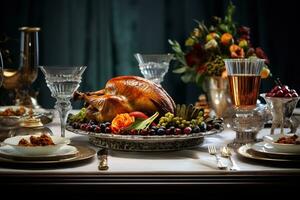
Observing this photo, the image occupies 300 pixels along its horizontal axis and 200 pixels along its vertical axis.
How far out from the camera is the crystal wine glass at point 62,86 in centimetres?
173

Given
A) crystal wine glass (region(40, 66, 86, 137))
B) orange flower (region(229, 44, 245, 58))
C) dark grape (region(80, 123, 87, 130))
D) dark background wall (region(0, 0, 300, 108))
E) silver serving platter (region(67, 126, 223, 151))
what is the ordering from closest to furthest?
silver serving platter (region(67, 126, 223, 151)), dark grape (region(80, 123, 87, 130)), crystal wine glass (region(40, 66, 86, 137)), orange flower (region(229, 44, 245, 58)), dark background wall (region(0, 0, 300, 108))

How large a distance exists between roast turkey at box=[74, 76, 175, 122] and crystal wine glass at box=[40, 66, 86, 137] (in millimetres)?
55

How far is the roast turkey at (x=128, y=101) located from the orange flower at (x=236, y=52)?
0.52 m


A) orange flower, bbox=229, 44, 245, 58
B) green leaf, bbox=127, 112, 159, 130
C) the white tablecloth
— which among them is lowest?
the white tablecloth

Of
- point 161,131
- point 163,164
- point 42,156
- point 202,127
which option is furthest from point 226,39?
point 42,156

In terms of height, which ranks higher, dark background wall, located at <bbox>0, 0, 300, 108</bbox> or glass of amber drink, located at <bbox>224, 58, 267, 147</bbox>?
dark background wall, located at <bbox>0, 0, 300, 108</bbox>

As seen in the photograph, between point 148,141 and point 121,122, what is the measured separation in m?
0.13

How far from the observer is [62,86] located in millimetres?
1728

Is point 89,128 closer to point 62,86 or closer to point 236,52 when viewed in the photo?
point 62,86

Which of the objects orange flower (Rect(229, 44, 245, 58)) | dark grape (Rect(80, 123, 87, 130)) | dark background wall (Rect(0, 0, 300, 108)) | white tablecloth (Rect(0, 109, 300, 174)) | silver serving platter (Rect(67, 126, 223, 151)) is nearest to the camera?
white tablecloth (Rect(0, 109, 300, 174))

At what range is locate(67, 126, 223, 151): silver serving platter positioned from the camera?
1497mm

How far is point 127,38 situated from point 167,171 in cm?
250

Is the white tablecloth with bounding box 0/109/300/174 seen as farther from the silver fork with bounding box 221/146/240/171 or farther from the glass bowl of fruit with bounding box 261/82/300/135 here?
the glass bowl of fruit with bounding box 261/82/300/135

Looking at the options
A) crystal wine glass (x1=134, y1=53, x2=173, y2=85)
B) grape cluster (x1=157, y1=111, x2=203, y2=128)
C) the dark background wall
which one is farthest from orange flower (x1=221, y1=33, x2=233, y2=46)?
the dark background wall
